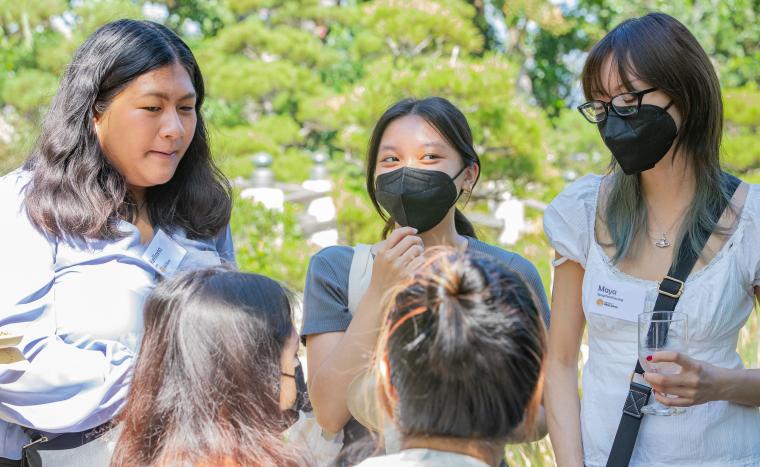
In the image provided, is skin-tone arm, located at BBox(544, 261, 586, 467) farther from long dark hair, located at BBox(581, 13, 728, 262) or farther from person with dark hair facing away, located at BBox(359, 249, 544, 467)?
person with dark hair facing away, located at BBox(359, 249, 544, 467)

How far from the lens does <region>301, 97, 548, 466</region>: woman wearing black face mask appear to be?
7.55 ft

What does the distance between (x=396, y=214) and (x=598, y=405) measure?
73 cm

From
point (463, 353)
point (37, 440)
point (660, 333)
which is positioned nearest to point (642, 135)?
point (660, 333)

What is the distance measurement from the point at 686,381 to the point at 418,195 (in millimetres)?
840

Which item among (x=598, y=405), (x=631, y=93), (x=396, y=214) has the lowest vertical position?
(x=598, y=405)

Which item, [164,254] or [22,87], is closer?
[164,254]

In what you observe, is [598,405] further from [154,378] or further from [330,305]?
[154,378]

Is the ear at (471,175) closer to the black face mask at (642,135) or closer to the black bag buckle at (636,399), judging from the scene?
the black face mask at (642,135)

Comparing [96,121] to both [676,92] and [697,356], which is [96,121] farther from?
[697,356]

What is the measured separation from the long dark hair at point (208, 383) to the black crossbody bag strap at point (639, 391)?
83 centimetres

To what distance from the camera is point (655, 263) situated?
2.40 m

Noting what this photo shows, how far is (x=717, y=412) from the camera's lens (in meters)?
2.31

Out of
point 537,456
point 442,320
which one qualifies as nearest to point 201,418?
point 442,320

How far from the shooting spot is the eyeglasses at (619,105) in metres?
2.39
